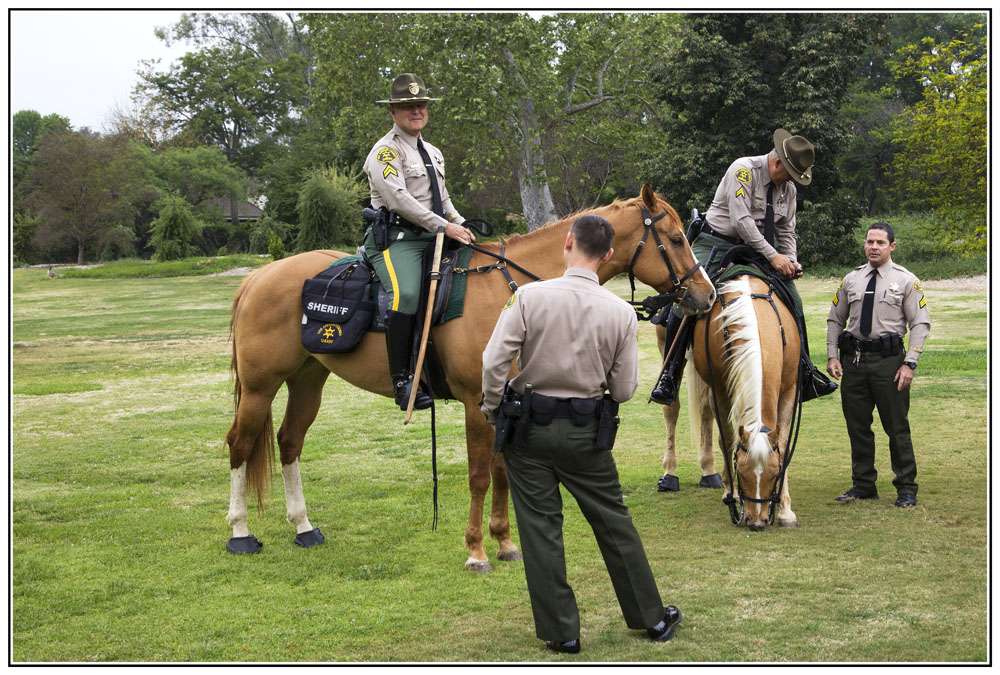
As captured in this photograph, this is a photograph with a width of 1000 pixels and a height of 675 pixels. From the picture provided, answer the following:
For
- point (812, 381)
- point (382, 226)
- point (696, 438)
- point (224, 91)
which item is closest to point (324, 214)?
point (224, 91)

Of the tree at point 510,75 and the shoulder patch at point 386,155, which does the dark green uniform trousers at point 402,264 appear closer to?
the shoulder patch at point 386,155

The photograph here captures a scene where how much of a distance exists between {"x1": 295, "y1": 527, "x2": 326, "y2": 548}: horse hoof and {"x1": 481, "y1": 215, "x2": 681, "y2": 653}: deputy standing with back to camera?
253cm

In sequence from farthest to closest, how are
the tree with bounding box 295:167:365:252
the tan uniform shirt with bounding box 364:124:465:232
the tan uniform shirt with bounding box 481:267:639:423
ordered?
the tree with bounding box 295:167:365:252
the tan uniform shirt with bounding box 364:124:465:232
the tan uniform shirt with bounding box 481:267:639:423

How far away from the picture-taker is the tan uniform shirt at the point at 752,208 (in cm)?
688

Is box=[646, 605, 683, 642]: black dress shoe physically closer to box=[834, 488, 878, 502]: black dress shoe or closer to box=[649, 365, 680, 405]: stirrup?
box=[649, 365, 680, 405]: stirrup

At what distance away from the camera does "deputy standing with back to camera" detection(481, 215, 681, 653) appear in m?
4.16

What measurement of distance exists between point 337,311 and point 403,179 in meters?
0.99

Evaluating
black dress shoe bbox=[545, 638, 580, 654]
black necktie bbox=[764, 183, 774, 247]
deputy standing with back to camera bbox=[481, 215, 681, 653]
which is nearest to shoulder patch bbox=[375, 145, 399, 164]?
deputy standing with back to camera bbox=[481, 215, 681, 653]

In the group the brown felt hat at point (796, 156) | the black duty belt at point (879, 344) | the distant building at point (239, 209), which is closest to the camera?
the brown felt hat at point (796, 156)

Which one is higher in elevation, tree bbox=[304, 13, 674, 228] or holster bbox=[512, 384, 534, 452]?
tree bbox=[304, 13, 674, 228]

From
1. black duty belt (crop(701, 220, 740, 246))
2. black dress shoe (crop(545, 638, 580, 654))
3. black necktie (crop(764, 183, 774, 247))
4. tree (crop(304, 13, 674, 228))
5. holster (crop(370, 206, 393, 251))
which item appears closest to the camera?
black dress shoe (crop(545, 638, 580, 654))

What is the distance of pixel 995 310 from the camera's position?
764cm

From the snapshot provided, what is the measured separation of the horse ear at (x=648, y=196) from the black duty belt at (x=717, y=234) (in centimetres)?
157

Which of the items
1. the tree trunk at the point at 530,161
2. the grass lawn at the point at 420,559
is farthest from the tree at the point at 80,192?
the grass lawn at the point at 420,559
